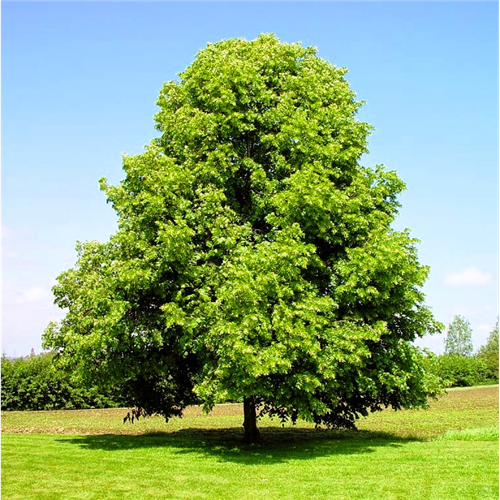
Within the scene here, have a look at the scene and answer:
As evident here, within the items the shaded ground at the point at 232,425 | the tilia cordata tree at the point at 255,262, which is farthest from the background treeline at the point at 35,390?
the tilia cordata tree at the point at 255,262

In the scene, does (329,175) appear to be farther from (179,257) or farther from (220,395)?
(220,395)

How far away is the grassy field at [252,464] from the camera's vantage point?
12.2 meters

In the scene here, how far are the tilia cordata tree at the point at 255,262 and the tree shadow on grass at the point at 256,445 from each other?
1.30 m

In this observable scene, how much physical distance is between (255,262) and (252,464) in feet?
20.1

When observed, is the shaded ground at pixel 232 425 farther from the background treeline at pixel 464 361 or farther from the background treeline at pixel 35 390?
the background treeline at pixel 35 390

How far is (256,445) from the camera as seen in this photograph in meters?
→ 20.7

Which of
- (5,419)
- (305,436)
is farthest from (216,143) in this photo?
(5,419)

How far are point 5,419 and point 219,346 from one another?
2437 cm

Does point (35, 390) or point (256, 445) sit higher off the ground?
point (256, 445)

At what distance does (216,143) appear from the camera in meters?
21.1

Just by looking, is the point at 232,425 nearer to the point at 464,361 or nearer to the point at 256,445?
the point at 256,445

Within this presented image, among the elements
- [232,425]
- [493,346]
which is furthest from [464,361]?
[232,425]

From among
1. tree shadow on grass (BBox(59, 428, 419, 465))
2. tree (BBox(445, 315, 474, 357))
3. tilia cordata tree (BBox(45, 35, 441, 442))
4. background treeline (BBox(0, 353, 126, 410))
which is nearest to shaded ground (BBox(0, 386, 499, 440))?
tree shadow on grass (BBox(59, 428, 419, 465))

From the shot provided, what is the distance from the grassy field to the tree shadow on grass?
4 cm
